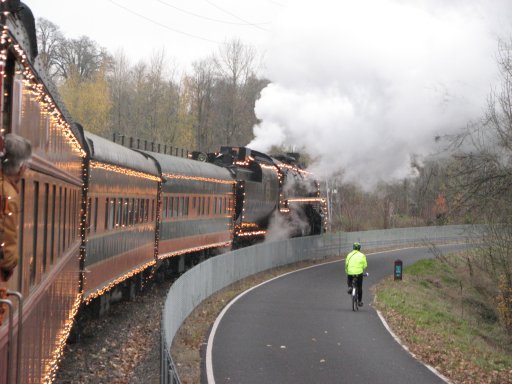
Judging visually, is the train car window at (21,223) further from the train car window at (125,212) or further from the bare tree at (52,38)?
the bare tree at (52,38)

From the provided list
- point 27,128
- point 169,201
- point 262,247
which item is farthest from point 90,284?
point 262,247

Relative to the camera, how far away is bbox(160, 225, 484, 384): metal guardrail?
41.1 ft

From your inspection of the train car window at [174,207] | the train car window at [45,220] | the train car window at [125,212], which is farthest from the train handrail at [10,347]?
the train car window at [174,207]

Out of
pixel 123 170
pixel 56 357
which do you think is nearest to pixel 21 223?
pixel 56 357

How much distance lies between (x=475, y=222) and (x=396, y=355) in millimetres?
9990

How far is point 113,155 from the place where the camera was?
13.9 meters

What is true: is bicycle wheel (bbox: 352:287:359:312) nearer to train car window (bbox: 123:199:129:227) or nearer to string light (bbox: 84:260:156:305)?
string light (bbox: 84:260:156:305)

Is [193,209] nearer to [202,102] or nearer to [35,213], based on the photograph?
[35,213]

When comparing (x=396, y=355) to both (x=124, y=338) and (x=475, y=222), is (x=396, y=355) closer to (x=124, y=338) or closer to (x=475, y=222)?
(x=124, y=338)

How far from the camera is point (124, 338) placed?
1378 centimetres

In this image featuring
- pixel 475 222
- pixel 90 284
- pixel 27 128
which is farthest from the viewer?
pixel 475 222

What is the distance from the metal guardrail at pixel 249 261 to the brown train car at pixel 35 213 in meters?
1.48

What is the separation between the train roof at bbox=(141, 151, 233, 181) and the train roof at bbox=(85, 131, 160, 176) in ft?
5.01

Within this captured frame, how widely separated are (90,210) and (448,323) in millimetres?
11340
